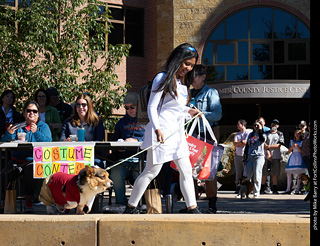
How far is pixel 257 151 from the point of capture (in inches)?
560

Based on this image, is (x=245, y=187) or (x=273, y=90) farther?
(x=273, y=90)

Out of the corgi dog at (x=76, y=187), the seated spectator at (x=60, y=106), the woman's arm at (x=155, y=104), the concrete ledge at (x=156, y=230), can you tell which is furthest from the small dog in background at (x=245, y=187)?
the concrete ledge at (x=156, y=230)

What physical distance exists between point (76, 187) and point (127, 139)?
6.20 feet

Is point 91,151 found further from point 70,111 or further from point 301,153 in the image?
point 301,153

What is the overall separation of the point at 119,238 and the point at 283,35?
25.8 metres

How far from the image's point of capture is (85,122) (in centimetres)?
868

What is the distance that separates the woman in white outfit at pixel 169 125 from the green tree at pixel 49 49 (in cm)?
1128

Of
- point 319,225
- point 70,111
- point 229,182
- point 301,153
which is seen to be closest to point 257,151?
point 301,153

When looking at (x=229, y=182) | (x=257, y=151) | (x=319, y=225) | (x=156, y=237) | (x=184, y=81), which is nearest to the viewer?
(x=319, y=225)

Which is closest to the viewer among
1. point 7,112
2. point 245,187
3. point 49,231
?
point 49,231

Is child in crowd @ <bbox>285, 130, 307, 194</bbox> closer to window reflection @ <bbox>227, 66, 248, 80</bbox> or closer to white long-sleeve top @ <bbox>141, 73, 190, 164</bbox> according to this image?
white long-sleeve top @ <bbox>141, 73, 190, 164</bbox>

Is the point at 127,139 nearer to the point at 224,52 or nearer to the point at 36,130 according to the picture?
the point at 36,130

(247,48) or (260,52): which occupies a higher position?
(247,48)

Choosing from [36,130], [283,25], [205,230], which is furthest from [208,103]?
[283,25]
